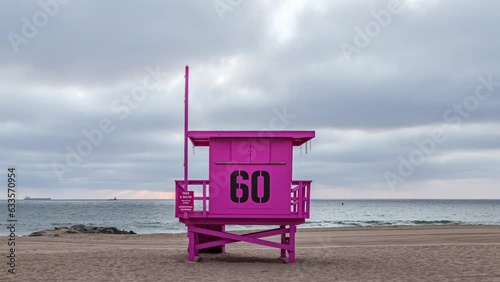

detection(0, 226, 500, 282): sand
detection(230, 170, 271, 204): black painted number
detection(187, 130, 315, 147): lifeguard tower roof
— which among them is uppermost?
detection(187, 130, 315, 147): lifeguard tower roof

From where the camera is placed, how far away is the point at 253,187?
17.4 m

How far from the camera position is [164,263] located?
58.4 feet

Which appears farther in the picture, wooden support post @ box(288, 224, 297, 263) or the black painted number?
wooden support post @ box(288, 224, 297, 263)

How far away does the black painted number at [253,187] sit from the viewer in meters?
17.4

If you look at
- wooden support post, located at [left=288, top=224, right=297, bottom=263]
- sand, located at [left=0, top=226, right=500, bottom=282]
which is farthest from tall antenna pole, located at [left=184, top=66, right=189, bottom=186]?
wooden support post, located at [left=288, top=224, right=297, bottom=263]

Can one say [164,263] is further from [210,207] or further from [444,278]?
[444,278]

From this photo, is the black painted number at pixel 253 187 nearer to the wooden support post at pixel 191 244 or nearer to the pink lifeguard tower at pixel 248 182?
the pink lifeguard tower at pixel 248 182

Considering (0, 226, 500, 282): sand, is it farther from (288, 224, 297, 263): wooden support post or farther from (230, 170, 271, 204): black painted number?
(230, 170, 271, 204): black painted number

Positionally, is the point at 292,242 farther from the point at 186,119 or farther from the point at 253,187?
the point at 186,119

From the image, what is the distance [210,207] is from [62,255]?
274 inches

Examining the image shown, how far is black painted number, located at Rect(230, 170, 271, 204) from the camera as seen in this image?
17.4 metres

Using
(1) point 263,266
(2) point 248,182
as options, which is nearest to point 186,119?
(2) point 248,182

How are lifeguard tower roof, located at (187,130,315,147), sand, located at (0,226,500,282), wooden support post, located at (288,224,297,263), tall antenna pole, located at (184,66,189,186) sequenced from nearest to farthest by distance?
sand, located at (0,226,500,282) → lifeguard tower roof, located at (187,130,315,147) → tall antenna pole, located at (184,66,189,186) → wooden support post, located at (288,224,297,263)

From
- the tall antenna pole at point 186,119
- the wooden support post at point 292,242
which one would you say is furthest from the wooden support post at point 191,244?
the wooden support post at point 292,242
